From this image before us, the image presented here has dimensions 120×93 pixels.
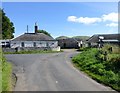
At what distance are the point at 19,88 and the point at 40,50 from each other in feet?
130

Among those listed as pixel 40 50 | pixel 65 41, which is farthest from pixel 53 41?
pixel 65 41

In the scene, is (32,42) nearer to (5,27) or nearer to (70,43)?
(5,27)

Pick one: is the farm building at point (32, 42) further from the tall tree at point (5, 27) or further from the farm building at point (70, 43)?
the farm building at point (70, 43)

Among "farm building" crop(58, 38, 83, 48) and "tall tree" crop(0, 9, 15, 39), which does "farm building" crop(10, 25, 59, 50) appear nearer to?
"tall tree" crop(0, 9, 15, 39)

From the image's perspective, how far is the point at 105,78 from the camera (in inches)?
799

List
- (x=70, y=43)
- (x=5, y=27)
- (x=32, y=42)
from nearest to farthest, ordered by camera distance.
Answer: (x=32, y=42)
(x=5, y=27)
(x=70, y=43)

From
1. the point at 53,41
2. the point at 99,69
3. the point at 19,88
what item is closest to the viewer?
the point at 19,88

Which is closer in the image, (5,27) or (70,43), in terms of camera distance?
(5,27)

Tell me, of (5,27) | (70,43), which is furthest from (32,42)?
(70,43)

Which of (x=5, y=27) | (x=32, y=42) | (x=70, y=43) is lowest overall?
(x=70, y=43)

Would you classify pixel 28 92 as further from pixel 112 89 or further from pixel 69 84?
pixel 112 89

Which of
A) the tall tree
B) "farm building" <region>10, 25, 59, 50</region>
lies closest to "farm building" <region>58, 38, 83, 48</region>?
the tall tree

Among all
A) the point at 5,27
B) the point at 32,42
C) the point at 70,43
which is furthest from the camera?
the point at 70,43

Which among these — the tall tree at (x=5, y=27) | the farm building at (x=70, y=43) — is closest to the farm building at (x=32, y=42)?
the tall tree at (x=5, y=27)
